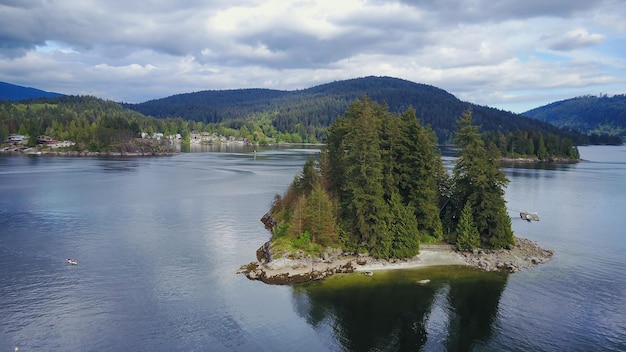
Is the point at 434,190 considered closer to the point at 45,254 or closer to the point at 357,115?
the point at 357,115

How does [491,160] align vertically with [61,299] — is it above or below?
above

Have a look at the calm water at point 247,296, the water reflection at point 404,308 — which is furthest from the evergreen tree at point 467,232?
the calm water at point 247,296

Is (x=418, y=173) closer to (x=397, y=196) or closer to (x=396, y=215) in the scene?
(x=397, y=196)

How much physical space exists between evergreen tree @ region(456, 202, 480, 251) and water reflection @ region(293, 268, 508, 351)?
14.5 ft

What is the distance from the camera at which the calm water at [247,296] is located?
2831 cm

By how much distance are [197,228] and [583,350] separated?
42966mm

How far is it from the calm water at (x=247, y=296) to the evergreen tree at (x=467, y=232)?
15.0ft

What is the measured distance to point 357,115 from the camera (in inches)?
1909

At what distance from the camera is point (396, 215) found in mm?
43719

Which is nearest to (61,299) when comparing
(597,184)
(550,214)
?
(550,214)

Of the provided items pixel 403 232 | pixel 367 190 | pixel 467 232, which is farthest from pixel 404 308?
pixel 467 232

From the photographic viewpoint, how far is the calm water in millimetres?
28312

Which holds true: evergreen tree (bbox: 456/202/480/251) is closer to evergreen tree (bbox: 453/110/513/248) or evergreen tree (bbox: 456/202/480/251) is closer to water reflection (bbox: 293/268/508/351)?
evergreen tree (bbox: 453/110/513/248)

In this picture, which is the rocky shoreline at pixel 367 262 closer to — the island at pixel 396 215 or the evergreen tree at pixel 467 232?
the island at pixel 396 215
